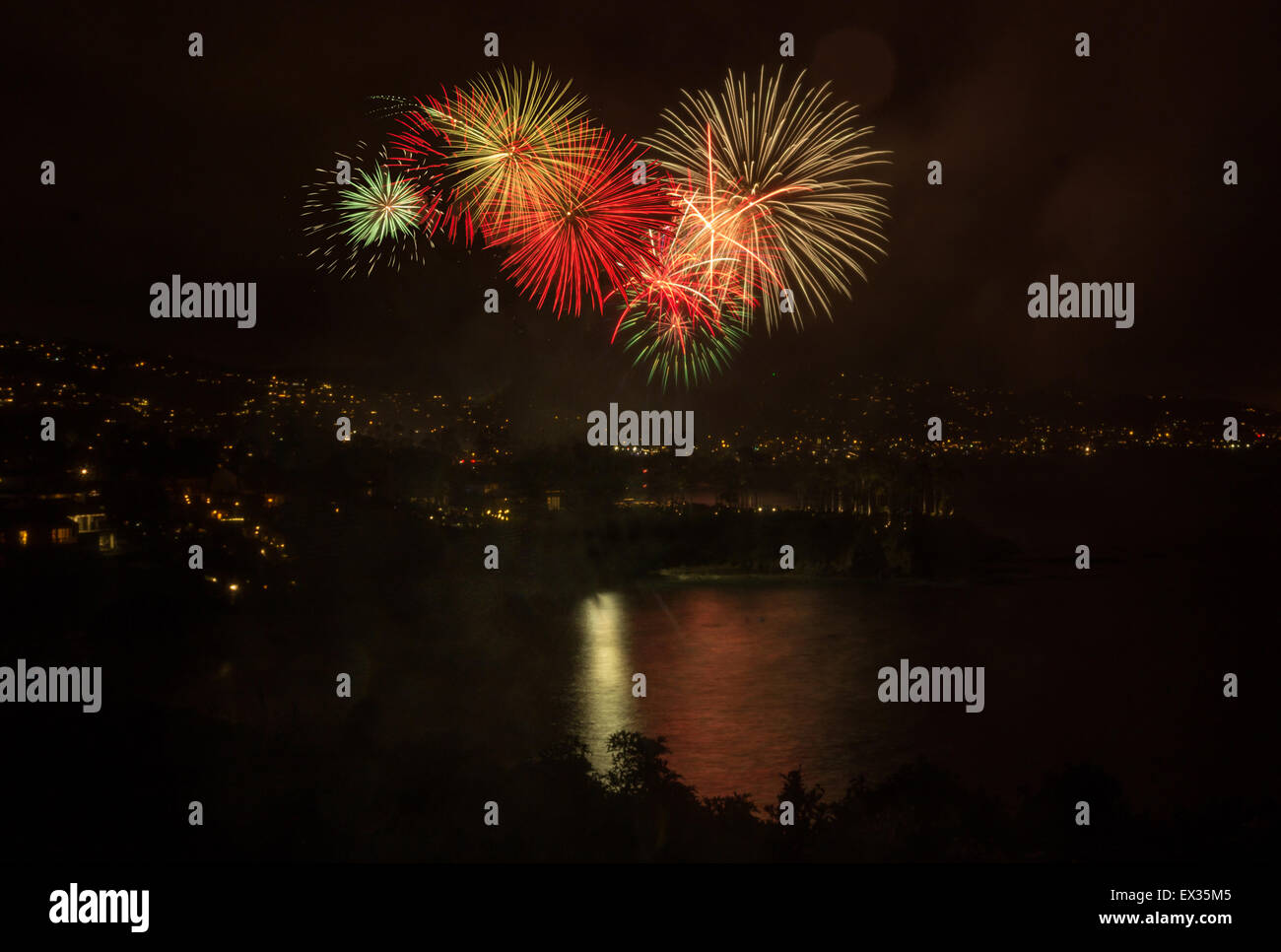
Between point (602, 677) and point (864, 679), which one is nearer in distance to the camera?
point (602, 677)

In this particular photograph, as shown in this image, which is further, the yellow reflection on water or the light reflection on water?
the yellow reflection on water

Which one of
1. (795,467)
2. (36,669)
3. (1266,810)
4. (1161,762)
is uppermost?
(795,467)

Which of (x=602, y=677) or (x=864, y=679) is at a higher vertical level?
(x=602, y=677)

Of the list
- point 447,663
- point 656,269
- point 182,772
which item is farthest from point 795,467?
point 182,772

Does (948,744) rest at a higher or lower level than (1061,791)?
lower

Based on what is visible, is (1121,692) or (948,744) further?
(1121,692)

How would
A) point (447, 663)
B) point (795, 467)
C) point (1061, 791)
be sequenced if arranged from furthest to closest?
point (795, 467) → point (447, 663) → point (1061, 791)

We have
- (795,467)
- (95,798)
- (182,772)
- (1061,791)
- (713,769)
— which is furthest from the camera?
(795,467)

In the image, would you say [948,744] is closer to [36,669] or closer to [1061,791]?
[1061,791]

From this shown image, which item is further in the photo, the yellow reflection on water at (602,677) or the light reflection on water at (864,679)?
the yellow reflection on water at (602,677)
